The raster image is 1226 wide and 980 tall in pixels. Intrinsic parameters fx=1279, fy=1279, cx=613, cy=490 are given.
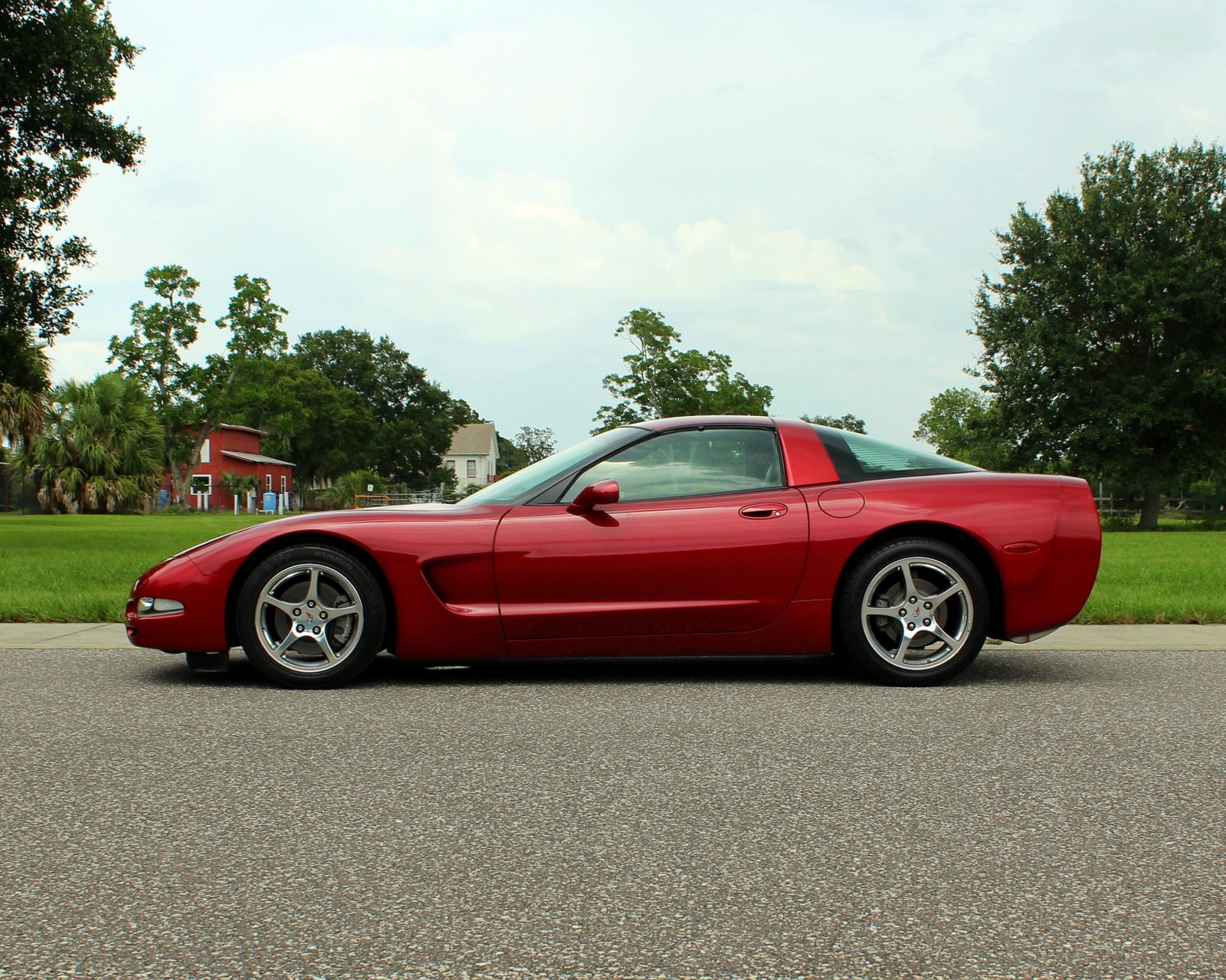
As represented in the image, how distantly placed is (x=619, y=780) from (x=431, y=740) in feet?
3.19

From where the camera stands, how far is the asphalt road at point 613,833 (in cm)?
272

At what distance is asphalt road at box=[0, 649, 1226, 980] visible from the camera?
272 centimetres

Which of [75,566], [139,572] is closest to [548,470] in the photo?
[139,572]

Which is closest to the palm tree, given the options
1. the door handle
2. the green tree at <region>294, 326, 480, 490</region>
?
the door handle

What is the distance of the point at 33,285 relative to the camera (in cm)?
2303

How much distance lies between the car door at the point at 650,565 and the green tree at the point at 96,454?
50.4 metres

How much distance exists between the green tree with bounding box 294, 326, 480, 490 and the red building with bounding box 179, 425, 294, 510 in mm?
13234

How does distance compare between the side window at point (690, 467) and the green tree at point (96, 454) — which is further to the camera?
the green tree at point (96, 454)

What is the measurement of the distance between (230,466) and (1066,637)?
243 ft

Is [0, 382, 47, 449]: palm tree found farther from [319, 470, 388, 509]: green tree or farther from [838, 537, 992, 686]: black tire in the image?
[838, 537, 992, 686]: black tire

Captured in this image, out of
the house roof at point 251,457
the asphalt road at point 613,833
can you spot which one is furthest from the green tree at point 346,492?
the asphalt road at point 613,833

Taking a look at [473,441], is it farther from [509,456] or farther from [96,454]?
[96,454]

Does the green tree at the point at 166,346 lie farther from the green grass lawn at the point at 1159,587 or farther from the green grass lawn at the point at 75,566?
the green grass lawn at the point at 1159,587

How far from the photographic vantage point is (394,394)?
10262 cm
